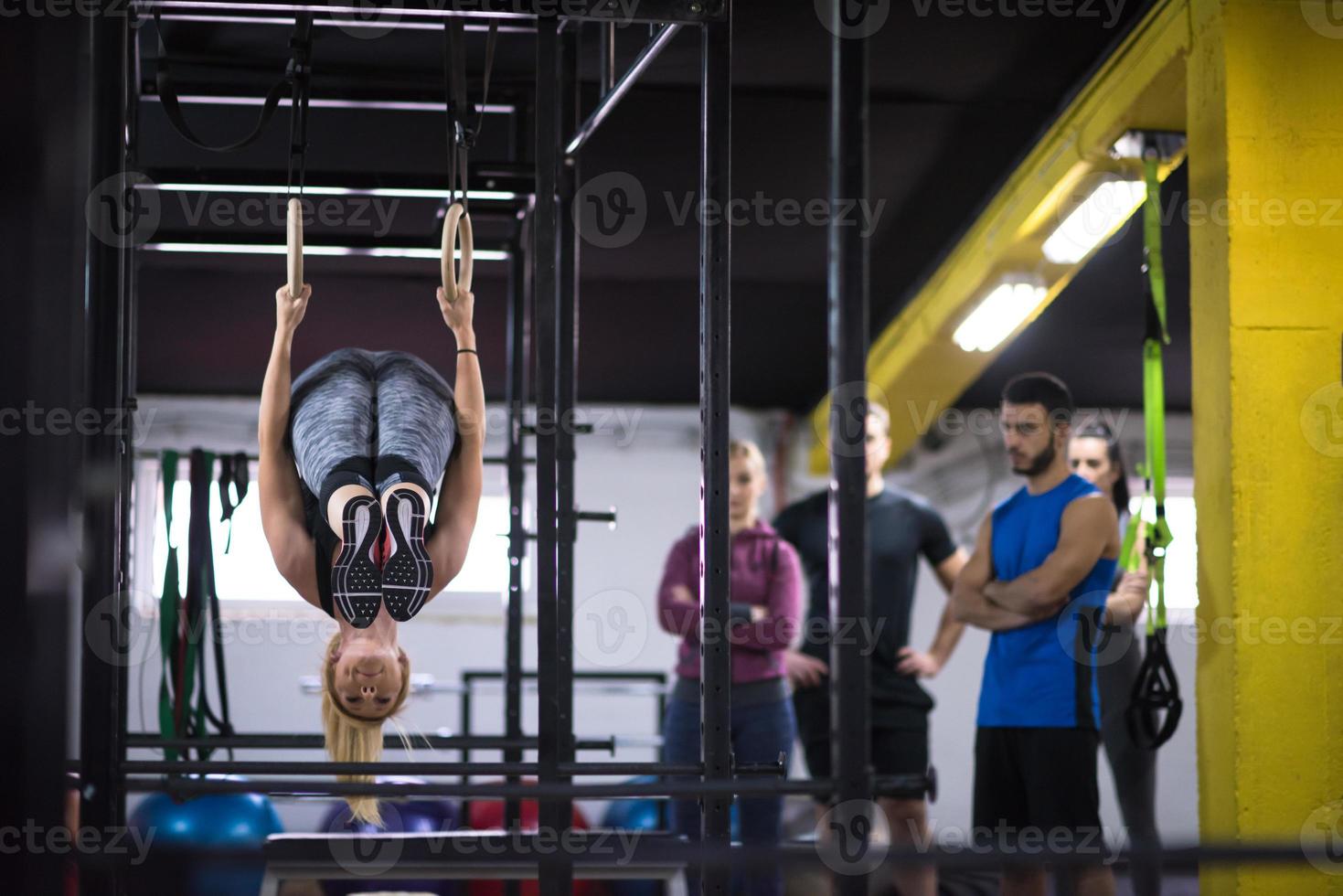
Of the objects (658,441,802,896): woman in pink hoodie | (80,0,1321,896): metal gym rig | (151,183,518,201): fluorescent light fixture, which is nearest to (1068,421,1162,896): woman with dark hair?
(658,441,802,896): woman in pink hoodie

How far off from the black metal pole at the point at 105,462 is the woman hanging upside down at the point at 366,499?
252 millimetres

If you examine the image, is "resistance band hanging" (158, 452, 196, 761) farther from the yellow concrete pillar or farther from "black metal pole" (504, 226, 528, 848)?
the yellow concrete pillar

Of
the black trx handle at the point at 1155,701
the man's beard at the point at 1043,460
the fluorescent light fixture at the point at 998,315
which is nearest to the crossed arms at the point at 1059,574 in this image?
the man's beard at the point at 1043,460

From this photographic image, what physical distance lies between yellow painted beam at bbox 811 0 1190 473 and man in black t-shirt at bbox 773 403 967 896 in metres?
1.06

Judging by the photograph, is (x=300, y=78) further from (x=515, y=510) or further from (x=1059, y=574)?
(x=1059, y=574)

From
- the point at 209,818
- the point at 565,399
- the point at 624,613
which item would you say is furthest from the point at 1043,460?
the point at 624,613

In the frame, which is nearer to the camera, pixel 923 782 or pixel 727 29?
pixel 923 782

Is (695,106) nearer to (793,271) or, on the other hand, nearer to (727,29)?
(793,271)

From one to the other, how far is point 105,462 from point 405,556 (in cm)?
56

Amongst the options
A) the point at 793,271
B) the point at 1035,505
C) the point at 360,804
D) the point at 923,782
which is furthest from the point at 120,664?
the point at 793,271

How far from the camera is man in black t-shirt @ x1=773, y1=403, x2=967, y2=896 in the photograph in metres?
3.72

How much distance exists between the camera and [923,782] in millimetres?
1772

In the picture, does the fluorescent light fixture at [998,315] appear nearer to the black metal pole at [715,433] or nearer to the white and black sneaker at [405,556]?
the black metal pole at [715,433]

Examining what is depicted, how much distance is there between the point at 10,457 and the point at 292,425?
48.8 inches
